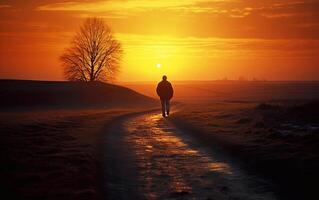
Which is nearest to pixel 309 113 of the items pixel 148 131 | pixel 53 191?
pixel 148 131

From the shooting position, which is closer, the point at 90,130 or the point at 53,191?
the point at 53,191

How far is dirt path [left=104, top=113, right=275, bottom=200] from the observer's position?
37.1 ft

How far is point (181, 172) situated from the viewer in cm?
1352

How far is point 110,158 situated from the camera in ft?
51.6

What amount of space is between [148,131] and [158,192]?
12219 millimetres

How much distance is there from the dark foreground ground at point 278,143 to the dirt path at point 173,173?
653mm

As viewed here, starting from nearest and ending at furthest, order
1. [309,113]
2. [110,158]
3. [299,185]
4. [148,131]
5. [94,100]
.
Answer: [299,185], [110,158], [148,131], [309,113], [94,100]

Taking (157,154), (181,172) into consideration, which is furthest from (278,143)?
(181,172)

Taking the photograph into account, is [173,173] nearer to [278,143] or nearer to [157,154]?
[157,154]

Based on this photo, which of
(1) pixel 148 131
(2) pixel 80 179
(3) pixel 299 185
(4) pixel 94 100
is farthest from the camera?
(4) pixel 94 100

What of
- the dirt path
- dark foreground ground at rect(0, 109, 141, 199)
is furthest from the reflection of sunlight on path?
dark foreground ground at rect(0, 109, 141, 199)

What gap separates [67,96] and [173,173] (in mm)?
53013

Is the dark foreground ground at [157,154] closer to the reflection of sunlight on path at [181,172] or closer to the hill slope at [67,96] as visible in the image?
the reflection of sunlight on path at [181,172]

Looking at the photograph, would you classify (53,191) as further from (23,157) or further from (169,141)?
(169,141)
